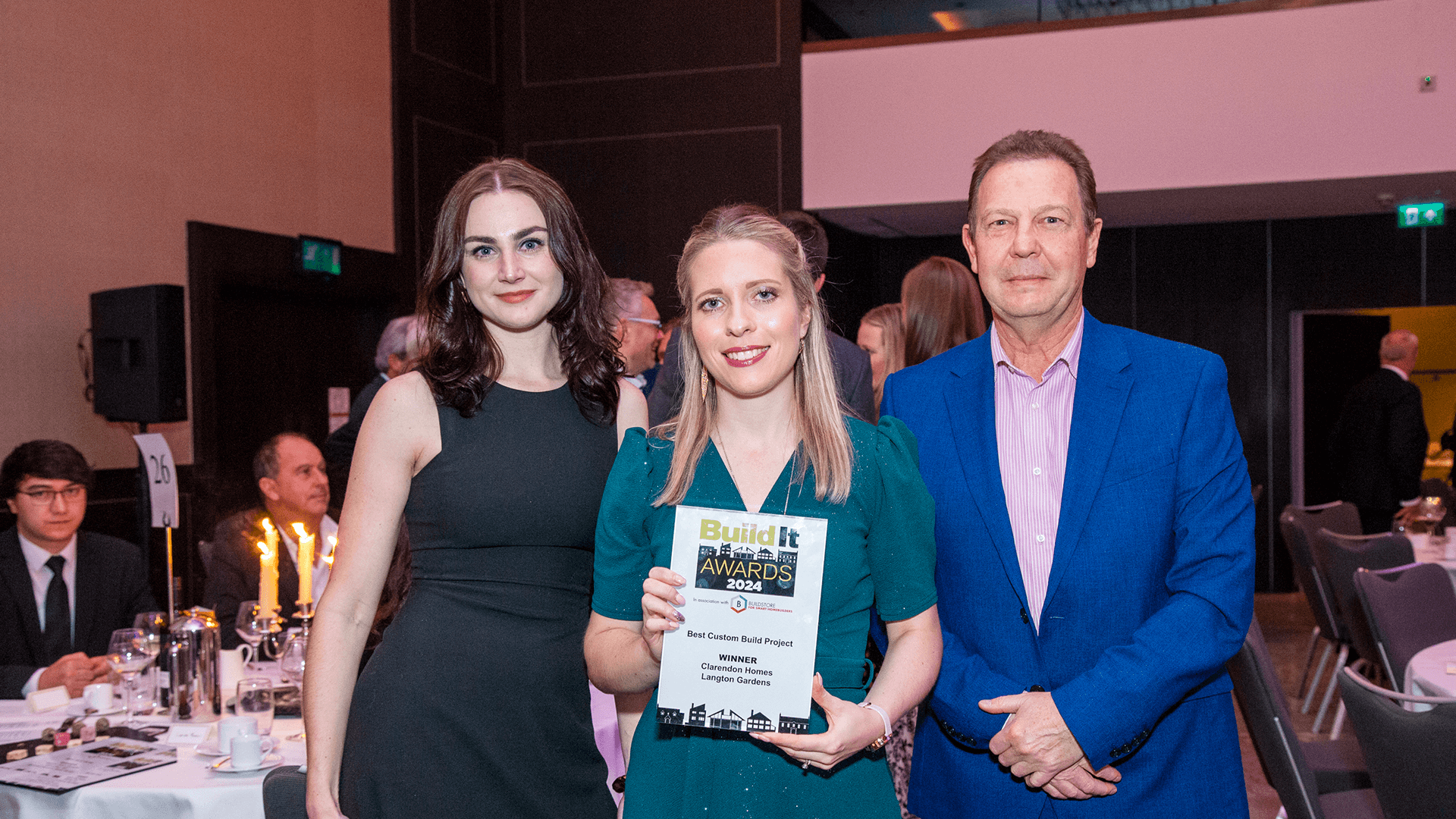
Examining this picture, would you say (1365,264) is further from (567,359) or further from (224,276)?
(567,359)

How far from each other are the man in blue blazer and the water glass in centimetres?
169

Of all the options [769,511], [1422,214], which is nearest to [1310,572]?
[1422,214]

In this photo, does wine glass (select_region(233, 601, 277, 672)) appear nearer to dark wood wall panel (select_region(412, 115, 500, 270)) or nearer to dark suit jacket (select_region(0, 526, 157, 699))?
dark suit jacket (select_region(0, 526, 157, 699))

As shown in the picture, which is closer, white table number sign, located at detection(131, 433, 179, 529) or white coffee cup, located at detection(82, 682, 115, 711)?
white coffee cup, located at detection(82, 682, 115, 711)

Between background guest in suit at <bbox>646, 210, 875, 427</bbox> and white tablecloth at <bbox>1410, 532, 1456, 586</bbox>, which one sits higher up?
background guest in suit at <bbox>646, 210, 875, 427</bbox>

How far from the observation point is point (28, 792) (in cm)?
231

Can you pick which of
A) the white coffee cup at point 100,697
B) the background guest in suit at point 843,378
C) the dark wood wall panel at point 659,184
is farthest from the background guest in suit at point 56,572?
the dark wood wall panel at point 659,184

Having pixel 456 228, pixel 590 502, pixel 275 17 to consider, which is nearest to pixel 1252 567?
pixel 590 502

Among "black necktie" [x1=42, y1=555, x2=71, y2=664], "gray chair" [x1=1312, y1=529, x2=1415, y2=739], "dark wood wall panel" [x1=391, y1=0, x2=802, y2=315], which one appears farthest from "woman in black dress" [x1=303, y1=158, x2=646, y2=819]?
"dark wood wall panel" [x1=391, y1=0, x2=802, y2=315]

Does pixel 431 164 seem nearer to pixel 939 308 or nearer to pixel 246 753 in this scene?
pixel 939 308

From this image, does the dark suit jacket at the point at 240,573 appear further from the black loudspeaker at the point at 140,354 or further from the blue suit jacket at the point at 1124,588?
the blue suit jacket at the point at 1124,588

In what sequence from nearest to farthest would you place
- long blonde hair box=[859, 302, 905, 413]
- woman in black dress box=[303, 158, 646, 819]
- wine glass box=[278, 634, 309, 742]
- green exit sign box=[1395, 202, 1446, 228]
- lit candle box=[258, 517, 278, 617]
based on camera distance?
1. woman in black dress box=[303, 158, 646, 819]
2. wine glass box=[278, 634, 309, 742]
3. lit candle box=[258, 517, 278, 617]
4. long blonde hair box=[859, 302, 905, 413]
5. green exit sign box=[1395, 202, 1446, 228]

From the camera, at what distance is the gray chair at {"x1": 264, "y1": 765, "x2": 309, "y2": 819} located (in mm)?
2035

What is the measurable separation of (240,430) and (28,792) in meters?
4.92
